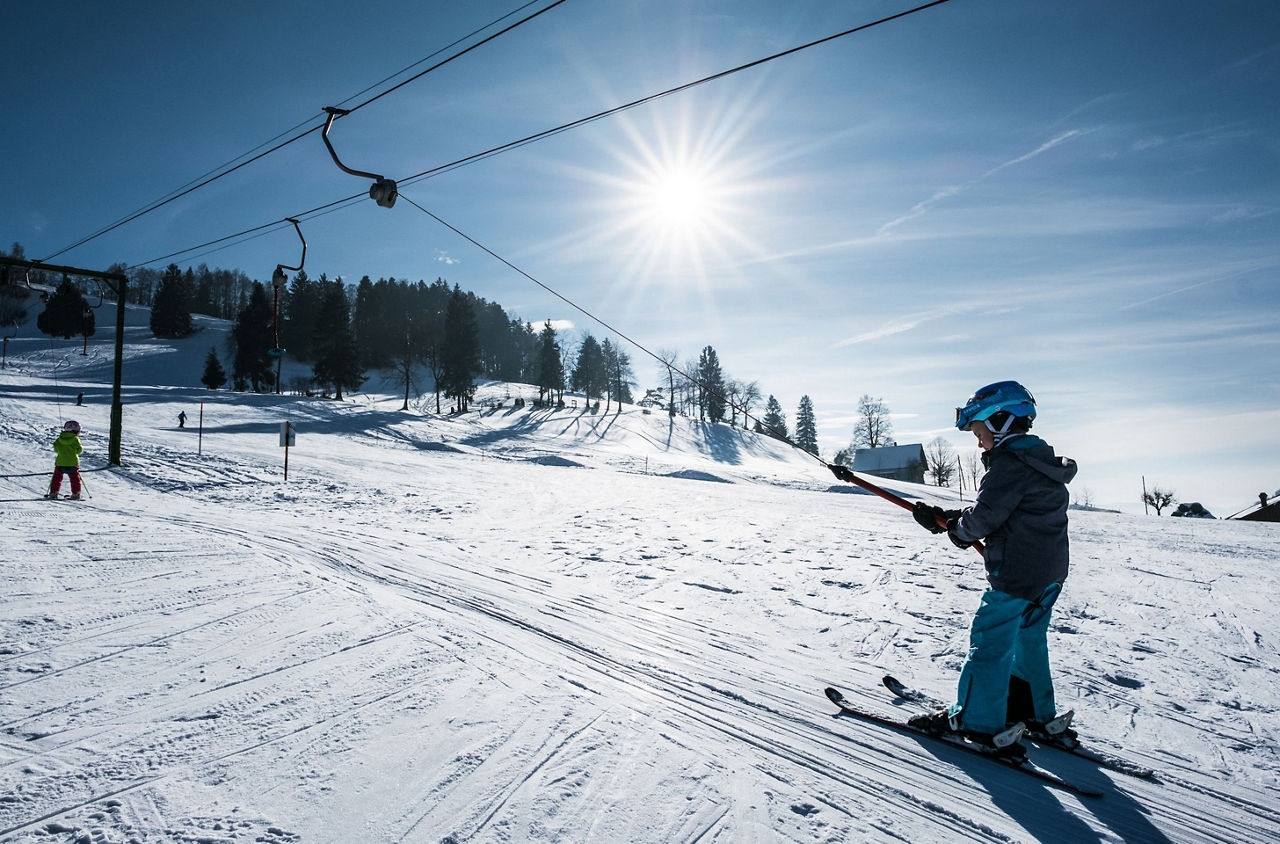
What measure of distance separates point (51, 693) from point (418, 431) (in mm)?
38566

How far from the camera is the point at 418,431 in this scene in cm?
3994

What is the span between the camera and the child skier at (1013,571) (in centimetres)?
320

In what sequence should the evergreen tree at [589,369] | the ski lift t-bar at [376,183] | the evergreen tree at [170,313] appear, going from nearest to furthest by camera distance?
the ski lift t-bar at [376,183]
the evergreen tree at [170,313]
the evergreen tree at [589,369]

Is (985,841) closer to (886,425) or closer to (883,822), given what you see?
(883,822)

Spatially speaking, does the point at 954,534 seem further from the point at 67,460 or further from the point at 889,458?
the point at 889,458

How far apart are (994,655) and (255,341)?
68748 millimetres

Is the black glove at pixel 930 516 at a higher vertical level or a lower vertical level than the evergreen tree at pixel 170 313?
lower

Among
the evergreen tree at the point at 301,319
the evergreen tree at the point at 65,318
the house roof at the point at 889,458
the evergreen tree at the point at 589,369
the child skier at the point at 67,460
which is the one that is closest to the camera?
the child skier at the point at 67,460

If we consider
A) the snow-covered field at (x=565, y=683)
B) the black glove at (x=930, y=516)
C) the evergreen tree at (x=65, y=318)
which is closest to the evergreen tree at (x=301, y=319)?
the evergreen tree at (x=65, y=318)

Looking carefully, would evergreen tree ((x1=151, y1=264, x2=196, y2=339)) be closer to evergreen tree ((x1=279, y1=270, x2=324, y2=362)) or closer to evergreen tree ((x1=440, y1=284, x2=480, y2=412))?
evergreen tree ((x1=279, y1=270, x2=324, y2=362))

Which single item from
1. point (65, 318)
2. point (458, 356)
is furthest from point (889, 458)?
point (65, 318)

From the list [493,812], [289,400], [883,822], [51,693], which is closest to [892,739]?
[883,822]

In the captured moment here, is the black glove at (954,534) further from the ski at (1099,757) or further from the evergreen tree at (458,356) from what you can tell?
the evergreen tree at (458,356)

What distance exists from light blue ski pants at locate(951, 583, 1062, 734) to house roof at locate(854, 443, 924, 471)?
209 feet
